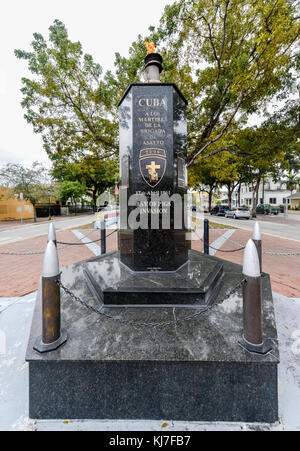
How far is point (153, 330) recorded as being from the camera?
2.19m

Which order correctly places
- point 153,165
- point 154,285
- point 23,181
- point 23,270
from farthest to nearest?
point 23,181, point 23,270, point 153,165, point 154,285

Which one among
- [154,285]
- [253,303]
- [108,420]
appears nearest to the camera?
[108,420]

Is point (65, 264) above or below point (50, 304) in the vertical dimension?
below

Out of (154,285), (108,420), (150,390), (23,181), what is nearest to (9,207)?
(23,181)

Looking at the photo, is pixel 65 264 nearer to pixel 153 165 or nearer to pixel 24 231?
pixel 153 165

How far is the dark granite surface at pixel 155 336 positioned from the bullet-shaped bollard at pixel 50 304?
84mm

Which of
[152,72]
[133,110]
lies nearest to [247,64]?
[152,72]

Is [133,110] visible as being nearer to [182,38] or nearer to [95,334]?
[95,334]

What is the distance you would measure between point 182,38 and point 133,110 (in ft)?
24.1

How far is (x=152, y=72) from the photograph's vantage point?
3730 mm

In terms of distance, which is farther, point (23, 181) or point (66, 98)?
point (23, 181)

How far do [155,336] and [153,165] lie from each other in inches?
101

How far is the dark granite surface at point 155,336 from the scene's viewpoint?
1834 millimetres

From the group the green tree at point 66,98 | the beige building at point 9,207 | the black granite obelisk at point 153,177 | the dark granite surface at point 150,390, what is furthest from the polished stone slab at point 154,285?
the beige building at point 9,207
